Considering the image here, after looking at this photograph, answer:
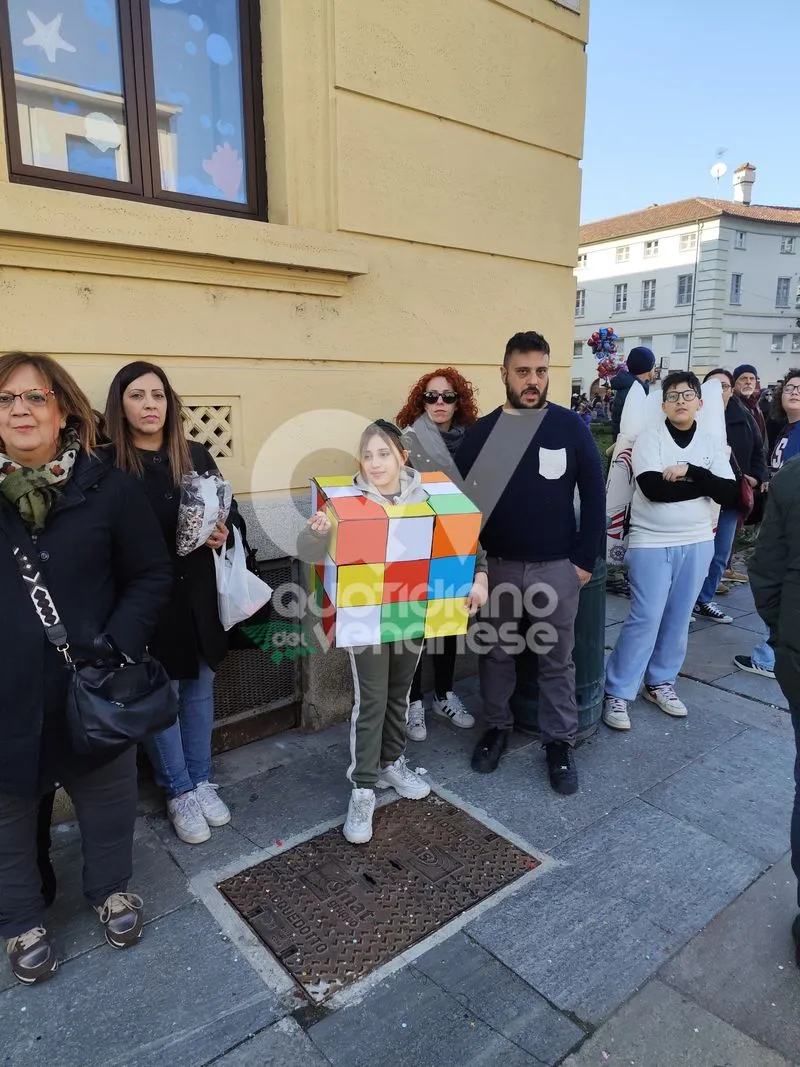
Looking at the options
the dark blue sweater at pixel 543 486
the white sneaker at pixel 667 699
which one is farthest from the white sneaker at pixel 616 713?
the dark blue sweater at pixel 543 486

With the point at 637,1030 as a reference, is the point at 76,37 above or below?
above

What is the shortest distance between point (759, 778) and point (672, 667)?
93 cm

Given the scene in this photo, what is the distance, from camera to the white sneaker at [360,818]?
9.70 ft

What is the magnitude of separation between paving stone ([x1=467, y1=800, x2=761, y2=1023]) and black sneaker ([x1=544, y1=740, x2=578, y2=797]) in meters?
0.26

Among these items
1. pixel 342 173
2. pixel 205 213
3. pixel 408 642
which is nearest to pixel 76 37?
pixel 205 213

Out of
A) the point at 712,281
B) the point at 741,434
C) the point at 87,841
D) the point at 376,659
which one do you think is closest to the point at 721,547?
the point at 741,434

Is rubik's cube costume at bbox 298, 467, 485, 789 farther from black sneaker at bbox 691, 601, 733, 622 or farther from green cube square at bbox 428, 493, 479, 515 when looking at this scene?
black sneaker at bbox 691, 601, 733, 622

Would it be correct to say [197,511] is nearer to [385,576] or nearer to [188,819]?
[385,576]

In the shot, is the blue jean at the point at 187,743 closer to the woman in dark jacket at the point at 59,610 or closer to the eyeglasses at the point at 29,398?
the woman in dark jacket at the point at 59,610

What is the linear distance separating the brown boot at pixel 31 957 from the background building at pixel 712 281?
46.1m

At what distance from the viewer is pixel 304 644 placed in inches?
157

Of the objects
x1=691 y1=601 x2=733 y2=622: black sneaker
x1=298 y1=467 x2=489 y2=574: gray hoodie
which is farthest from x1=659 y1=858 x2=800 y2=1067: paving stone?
x1=691 y1=601 x2=733 y2=622: black sneaker

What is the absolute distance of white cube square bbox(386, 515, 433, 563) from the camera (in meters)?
2.78

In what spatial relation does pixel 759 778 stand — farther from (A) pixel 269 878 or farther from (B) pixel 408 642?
(A) pixel 269 878
